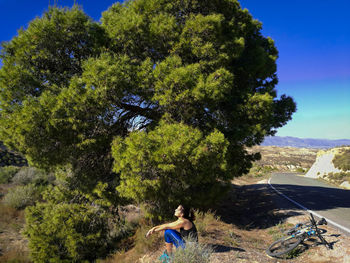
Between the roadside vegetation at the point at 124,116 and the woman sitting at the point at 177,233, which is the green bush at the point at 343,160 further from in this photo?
the woman sitting at the point at 177,233

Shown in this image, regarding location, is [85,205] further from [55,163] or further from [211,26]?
[211,26]

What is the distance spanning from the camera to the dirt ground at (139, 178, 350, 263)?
4816 mm

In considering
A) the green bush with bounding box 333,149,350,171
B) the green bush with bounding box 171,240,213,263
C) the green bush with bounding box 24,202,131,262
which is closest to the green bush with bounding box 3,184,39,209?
the green bush with bounding box 24,202,131,262

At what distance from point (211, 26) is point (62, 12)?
504 centimetres

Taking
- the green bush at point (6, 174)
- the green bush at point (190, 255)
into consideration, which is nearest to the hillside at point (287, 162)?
the green bush at point (190, 255)

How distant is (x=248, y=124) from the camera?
7.18 m

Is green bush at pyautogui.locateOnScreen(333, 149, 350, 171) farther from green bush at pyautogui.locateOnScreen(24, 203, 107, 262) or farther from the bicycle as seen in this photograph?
green bush at pyautogui.locateOnScreen(24, 203, 107, 262)

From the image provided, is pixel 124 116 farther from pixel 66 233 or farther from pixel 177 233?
pixel 177 233

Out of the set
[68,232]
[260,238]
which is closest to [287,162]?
[260,238]

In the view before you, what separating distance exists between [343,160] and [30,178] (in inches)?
1199

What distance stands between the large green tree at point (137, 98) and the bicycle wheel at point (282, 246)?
2181 mm

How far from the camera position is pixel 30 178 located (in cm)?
1495

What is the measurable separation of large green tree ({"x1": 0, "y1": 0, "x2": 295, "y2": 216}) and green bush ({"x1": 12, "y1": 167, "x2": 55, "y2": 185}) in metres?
9.30

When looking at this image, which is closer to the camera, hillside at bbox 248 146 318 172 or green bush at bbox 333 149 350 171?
green bush at bbox 333 149 350 171
